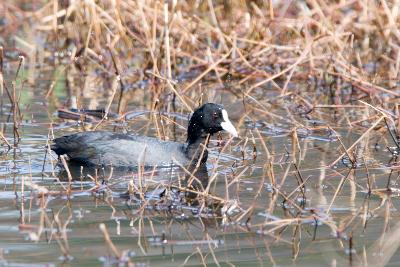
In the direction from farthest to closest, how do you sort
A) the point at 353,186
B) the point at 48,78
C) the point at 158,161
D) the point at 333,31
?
the point at 48,78 < the point at 333,31 < the point at 158,161 < the point at 353,186

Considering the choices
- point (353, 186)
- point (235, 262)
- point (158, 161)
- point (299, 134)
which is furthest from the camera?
point (299, 134)

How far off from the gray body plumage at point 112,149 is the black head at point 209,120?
0.96ft

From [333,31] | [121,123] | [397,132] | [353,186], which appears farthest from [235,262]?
[333,31]

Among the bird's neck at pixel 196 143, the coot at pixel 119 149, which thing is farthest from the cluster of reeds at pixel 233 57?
the coot at pixel 119 149

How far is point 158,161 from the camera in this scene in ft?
24.7

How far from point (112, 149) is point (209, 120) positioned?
753 mm

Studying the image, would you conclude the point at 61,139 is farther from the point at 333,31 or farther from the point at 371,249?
the point at 333,31

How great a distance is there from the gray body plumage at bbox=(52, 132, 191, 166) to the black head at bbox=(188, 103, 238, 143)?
29 centimetres

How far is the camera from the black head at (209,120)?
767 cm

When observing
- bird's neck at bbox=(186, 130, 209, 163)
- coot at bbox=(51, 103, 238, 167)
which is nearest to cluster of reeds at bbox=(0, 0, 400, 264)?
bird's neck at bbox=(186, 130, 209, 163)

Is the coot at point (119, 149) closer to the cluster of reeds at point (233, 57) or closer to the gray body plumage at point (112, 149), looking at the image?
the gray body plumage at point (112, 149)

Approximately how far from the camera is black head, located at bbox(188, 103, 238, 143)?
767 centimetres

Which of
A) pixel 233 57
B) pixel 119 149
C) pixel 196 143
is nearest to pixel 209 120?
pixel 196 143

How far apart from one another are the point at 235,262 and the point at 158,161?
269 centimetres
